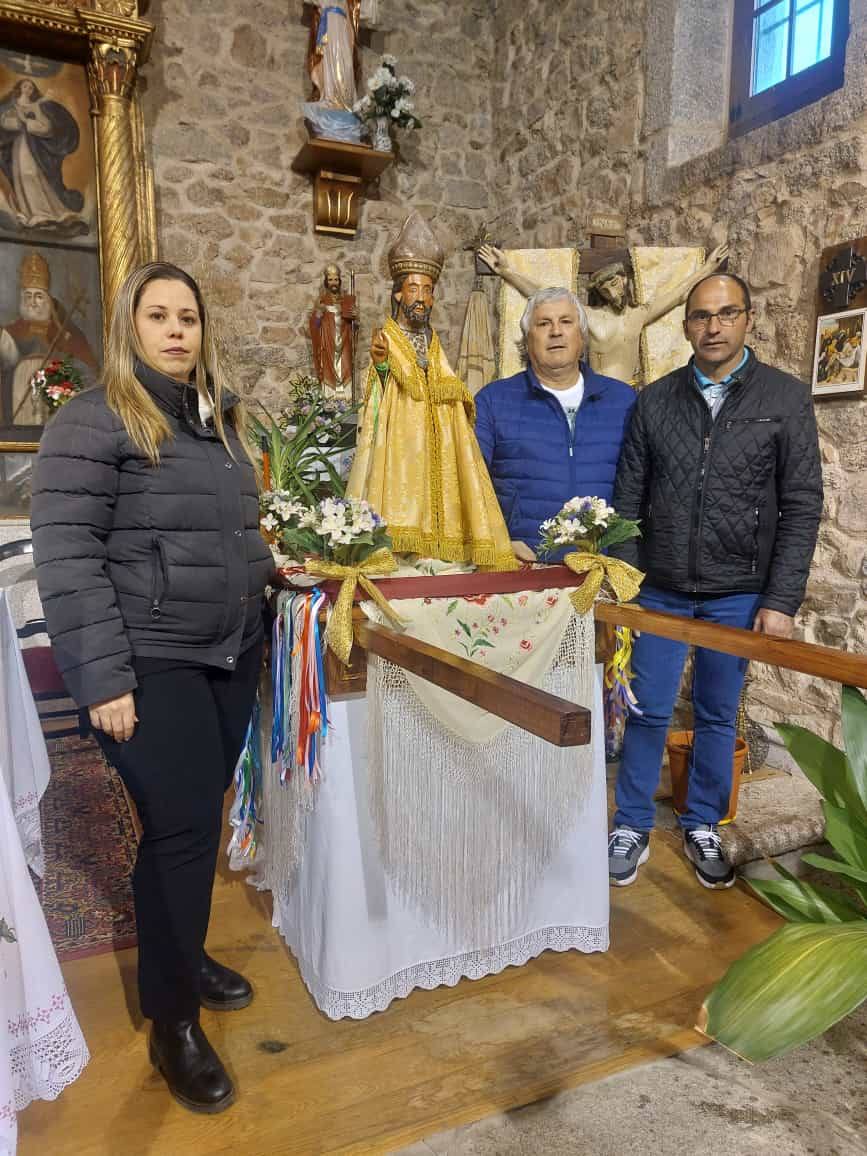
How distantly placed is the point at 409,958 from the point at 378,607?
776 mm

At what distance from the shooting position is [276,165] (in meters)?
4.57

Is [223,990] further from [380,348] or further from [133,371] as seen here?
[380,348]

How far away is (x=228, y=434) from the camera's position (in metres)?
1.53

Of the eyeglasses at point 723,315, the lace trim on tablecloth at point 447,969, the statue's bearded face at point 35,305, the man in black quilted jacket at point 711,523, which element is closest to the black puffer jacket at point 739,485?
the man in black quilted jacket at point 711,523

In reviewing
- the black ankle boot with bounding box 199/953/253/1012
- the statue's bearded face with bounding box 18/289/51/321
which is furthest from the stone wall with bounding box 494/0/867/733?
the statue's bearded face with bounding box 18/289/51/321

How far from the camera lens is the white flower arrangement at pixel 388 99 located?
4.25 meters

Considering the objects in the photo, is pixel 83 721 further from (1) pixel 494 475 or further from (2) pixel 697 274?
(2) pixel 697 274

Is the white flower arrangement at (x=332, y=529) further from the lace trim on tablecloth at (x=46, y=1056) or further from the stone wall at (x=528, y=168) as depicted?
the stone wall at (x=528, y=168)

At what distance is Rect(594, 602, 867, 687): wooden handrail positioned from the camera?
1244 millimetres

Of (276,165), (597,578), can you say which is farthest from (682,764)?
(276,165)

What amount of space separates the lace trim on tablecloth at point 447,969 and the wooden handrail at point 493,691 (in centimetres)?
76

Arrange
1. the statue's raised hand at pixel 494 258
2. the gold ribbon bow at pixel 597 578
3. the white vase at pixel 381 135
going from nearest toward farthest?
the gold ribbon bow at pixel 597 578 < the statue's raised hand at pixel 494 258 < the white vase at pixel 381 135

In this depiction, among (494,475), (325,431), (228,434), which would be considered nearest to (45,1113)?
(228,434)

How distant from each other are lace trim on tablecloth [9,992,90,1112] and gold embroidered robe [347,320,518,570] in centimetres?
121
